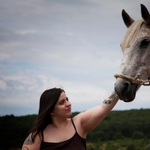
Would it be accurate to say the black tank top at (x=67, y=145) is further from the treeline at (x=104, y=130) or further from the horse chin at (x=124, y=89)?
the treeline at (x=104, y=130)

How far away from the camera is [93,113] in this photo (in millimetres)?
1969

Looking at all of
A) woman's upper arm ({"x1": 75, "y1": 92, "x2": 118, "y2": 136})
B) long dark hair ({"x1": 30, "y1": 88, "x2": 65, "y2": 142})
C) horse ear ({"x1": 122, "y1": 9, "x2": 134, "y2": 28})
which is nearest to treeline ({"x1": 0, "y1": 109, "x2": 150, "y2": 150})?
horse ear ({"x1": 122, "y1": 9, "x2": 134, "y2": 28})

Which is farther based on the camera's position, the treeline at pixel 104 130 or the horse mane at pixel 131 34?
the treeline at pixel 104 130

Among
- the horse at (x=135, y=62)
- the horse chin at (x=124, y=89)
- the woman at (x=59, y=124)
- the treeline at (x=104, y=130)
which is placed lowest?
the treeline at (x=104, y=130)

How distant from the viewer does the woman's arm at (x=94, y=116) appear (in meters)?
1.95

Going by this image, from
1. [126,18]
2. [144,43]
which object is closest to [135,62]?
[144,43]

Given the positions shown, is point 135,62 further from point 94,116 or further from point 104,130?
point 104,130

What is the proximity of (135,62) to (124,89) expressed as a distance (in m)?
0.28

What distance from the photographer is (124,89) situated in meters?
1.85

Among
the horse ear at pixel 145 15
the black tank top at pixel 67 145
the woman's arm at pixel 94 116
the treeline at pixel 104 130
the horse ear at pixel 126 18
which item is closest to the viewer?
the black tank top at pixel 67 145

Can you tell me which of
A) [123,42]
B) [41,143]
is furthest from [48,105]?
[123,42]

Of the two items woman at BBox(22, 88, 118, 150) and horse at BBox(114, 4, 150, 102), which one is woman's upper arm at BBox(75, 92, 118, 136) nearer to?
woman at BBox(22, 88, 118, 150)

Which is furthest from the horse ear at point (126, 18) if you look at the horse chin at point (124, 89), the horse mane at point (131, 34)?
the horse chin at point (124, 89)

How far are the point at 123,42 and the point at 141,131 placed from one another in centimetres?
1416
